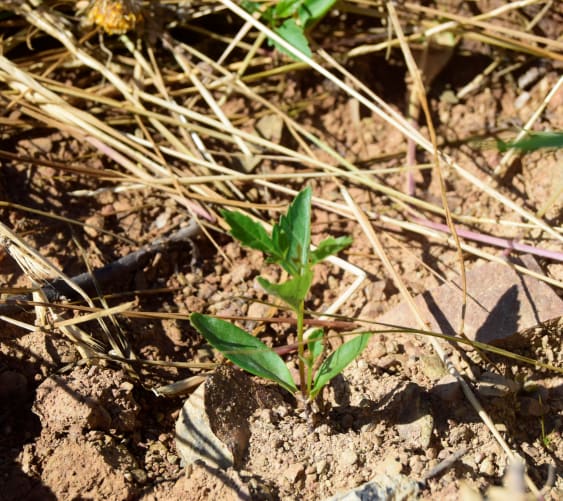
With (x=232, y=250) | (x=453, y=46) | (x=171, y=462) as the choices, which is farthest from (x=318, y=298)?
(x=453, y=46)

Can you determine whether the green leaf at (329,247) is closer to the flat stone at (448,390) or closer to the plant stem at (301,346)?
the plant stem at (301,346)

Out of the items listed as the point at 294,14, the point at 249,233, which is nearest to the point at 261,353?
the point at 249,233

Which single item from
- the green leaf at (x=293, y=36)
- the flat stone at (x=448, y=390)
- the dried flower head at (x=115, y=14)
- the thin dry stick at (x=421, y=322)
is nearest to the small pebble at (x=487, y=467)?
the thin dry stick at (x=421, y=322)

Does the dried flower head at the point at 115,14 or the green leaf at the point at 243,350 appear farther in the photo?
the dried flower head at the point at 115,14

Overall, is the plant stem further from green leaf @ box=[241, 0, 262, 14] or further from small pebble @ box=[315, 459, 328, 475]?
green leaf @ box=[241, 0, 262, 14]

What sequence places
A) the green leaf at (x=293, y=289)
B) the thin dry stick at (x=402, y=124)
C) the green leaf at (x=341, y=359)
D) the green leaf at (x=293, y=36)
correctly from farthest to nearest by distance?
1. the green leaf at (x=293, y=36)
2. the thin dry stick at (x=402, y=124)
3. the green leaf at (x=341, y=359)
4. the green leaf at (x=293, y=289)

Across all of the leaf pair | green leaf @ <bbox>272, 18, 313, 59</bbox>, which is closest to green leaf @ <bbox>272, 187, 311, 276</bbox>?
the leaf pair

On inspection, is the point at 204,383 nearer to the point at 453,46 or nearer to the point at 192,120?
the point at 192,120
